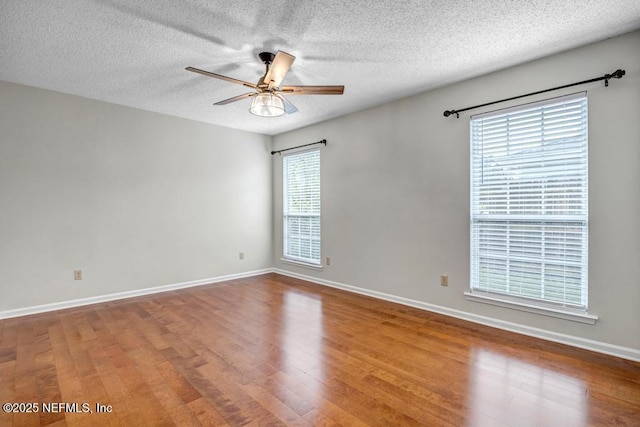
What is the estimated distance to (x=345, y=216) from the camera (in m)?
4.61

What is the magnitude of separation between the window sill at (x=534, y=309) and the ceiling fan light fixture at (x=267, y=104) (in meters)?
2.71

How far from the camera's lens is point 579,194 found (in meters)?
2.64

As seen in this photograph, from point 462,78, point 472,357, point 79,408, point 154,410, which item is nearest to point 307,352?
point 154,410

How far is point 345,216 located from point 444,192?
5.06 feet

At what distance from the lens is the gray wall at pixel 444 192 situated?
2455 millimetres

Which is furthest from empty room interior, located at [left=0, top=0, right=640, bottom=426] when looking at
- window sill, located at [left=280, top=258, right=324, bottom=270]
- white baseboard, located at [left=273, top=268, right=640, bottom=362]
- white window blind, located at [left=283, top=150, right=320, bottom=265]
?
white window blind, located at [left=283, top=150, right=320, bottom=265]

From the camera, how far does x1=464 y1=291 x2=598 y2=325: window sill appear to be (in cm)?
259

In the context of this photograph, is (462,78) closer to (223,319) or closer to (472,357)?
(472,357)

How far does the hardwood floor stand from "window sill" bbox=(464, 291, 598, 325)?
0.26 meters

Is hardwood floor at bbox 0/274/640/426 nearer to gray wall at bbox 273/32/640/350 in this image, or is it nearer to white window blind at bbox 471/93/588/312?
gray wall at bbox 273/32/640/350

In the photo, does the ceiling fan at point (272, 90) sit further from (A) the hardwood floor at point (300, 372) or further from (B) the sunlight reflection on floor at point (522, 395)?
(B) the sunlight reflection on floor at point (522, 395)

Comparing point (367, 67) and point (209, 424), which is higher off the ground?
point (367, 67)

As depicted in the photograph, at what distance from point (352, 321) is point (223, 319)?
54.9 inches

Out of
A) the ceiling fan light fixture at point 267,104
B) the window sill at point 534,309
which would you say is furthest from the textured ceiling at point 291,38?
the window sill at point 534,309
